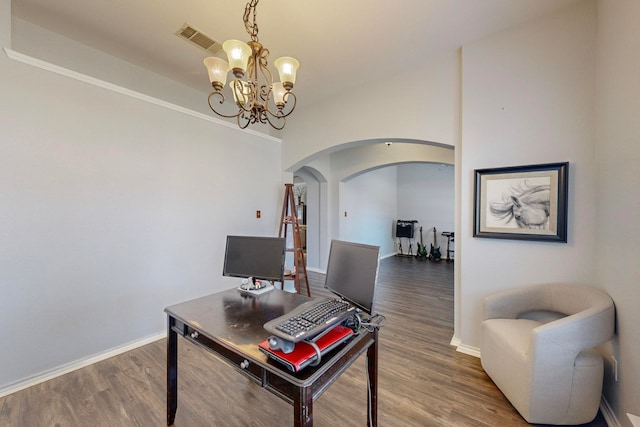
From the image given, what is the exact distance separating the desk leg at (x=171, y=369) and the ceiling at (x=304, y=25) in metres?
2.44

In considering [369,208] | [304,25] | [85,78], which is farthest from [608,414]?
[369,208]

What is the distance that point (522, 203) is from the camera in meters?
2.24

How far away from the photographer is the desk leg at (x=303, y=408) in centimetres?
94

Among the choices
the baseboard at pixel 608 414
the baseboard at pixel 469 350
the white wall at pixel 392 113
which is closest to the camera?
the baseboard at pixel 608 414

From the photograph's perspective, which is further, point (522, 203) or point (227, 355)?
point (522, 203)

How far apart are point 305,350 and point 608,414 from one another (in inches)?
85.6

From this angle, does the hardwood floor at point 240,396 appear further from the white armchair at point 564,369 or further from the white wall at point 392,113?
the white wall at point 392,113

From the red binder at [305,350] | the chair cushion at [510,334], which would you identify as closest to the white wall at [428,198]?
the chair cushion at [510,334]

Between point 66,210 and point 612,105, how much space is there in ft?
14.2

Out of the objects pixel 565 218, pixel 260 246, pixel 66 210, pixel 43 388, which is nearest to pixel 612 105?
pixel 565 218

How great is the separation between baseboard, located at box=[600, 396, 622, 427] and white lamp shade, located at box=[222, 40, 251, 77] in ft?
10.6

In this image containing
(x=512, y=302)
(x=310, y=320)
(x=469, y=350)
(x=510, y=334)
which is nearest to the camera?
(x=310, y=320)

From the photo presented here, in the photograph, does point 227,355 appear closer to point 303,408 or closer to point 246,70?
point 303,408

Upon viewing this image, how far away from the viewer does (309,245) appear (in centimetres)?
616
